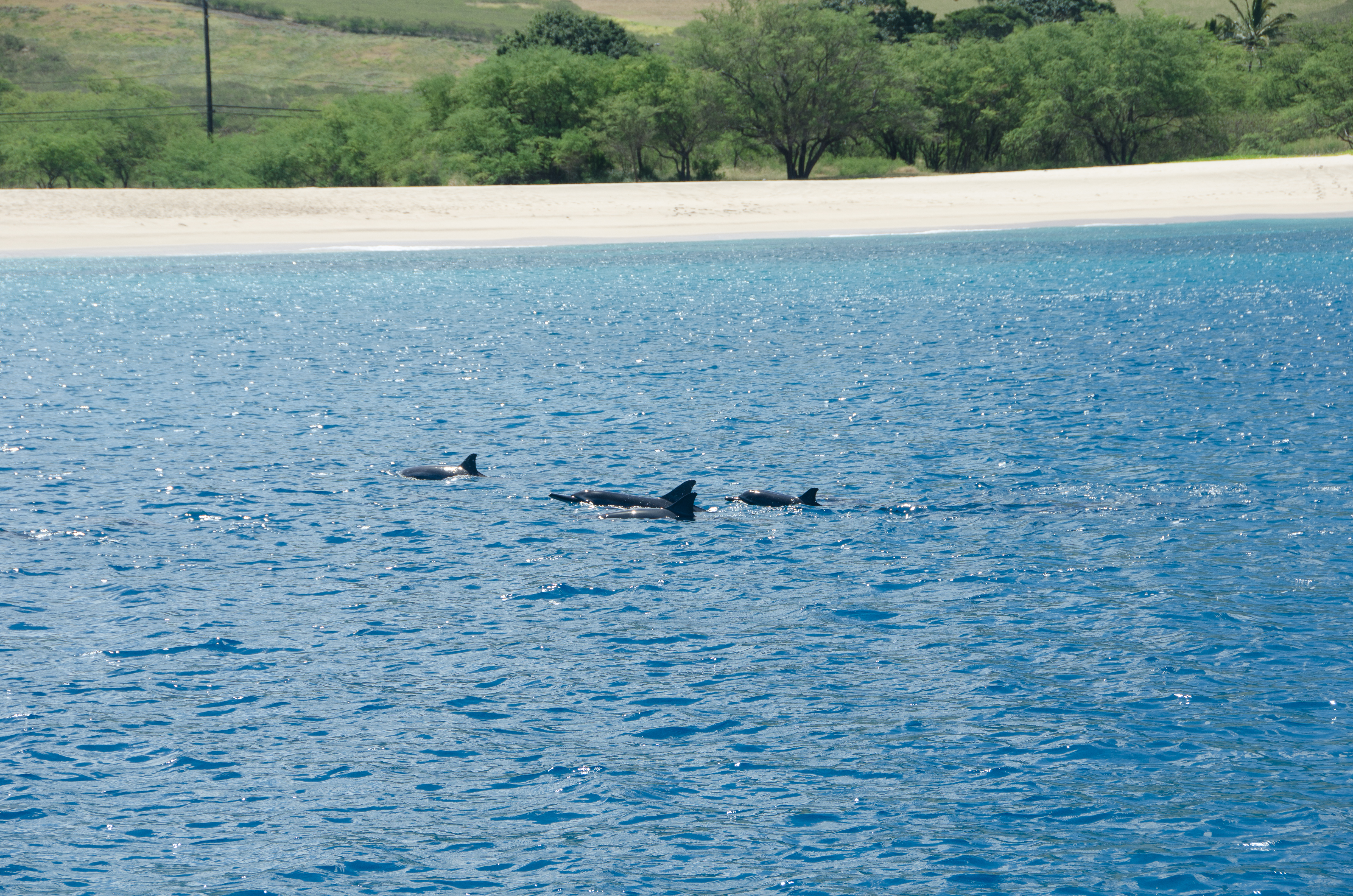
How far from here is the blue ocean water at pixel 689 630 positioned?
744 centimetres

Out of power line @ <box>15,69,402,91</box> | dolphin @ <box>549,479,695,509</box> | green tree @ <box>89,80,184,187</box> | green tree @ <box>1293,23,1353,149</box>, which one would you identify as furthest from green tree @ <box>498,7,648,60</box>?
dolphin @ <box>549,479,695,509</box>

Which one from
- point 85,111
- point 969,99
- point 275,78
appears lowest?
point 969,99

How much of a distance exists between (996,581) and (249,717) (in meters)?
6.65

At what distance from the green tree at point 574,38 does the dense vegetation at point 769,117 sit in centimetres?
270

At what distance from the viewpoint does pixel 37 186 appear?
83000 mm

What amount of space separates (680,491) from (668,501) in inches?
8.5

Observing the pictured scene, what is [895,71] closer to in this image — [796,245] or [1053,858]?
[796,245]

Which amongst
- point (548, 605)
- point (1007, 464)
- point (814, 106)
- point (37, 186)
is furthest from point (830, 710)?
point (37, 186)

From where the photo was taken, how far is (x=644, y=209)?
62156 mm

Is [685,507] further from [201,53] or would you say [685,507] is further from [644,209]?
[201,53]

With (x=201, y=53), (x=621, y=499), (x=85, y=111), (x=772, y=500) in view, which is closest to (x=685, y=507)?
(x=621, y=499)

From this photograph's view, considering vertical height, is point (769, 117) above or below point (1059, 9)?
below

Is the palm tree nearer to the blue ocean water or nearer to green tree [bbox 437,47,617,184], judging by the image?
green tree [bbox 437,47,617,184]

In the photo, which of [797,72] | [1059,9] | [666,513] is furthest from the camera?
[1059,9]
